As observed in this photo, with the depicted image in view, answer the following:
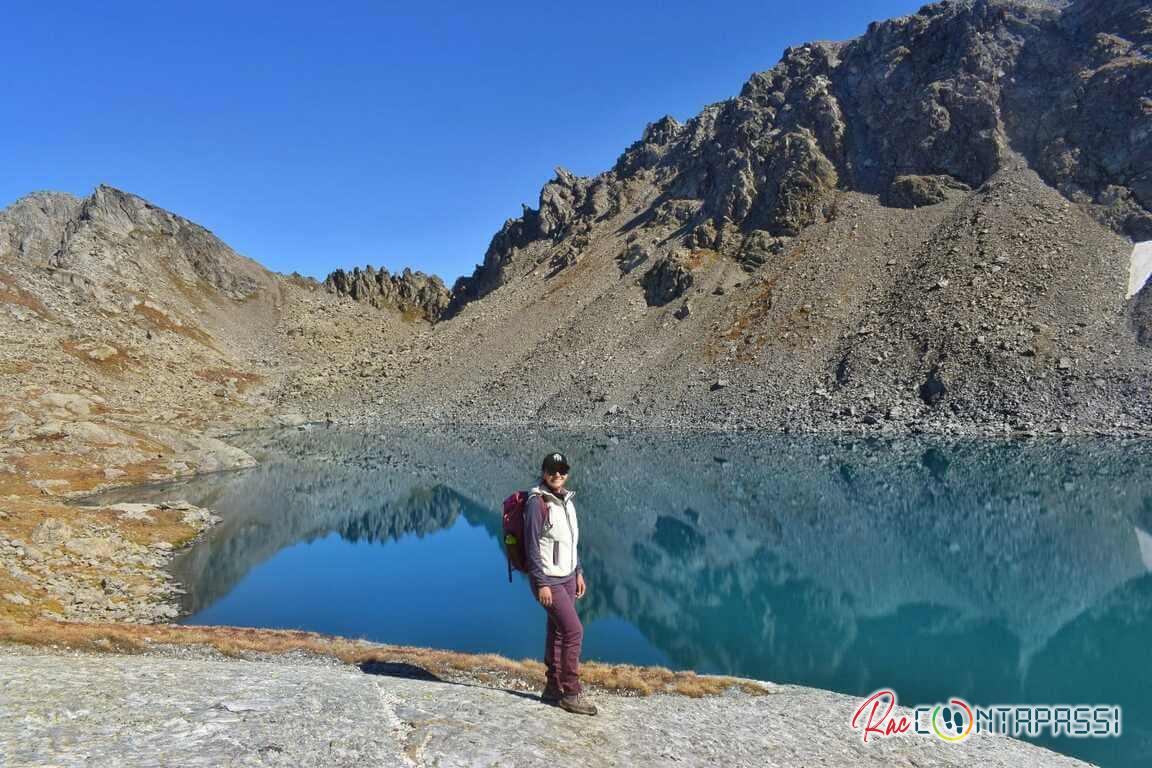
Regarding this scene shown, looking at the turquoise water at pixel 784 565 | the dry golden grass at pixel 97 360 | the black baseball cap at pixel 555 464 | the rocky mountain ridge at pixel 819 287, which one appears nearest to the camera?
the black baseball cap at pixel 555 464

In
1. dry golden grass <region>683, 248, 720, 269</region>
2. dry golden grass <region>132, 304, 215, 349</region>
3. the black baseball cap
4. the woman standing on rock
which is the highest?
dry golden grass <region>683, 248, 720, 269</region>

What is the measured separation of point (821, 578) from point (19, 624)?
97.2 feet

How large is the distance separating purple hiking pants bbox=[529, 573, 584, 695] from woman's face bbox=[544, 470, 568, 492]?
4.66 ft

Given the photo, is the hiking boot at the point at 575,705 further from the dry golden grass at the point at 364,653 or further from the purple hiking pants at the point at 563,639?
the dry golden grass at the point at 364,653

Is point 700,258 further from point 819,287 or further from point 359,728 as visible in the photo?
point 359,728

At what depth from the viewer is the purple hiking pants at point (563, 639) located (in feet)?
31.5

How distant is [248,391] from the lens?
430 ft

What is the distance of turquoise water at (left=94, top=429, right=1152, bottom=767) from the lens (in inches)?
823

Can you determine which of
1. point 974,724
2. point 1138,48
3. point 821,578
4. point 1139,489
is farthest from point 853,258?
point 974,724

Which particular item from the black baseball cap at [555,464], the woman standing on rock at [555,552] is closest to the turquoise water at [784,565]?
the woman standing on rock at [555,552]

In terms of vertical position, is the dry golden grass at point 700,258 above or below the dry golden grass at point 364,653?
above

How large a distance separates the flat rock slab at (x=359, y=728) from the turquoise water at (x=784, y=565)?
746cm

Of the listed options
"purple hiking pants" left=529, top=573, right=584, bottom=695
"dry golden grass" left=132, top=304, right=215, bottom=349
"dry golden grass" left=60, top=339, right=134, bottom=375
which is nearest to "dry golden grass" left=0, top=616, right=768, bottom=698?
"purple hiking pants" left=529, top=573, right=584, bottom=695

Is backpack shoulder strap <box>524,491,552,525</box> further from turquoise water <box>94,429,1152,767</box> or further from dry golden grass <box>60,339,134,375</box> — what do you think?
dry golden grass <box>60,339,134,375</box>
